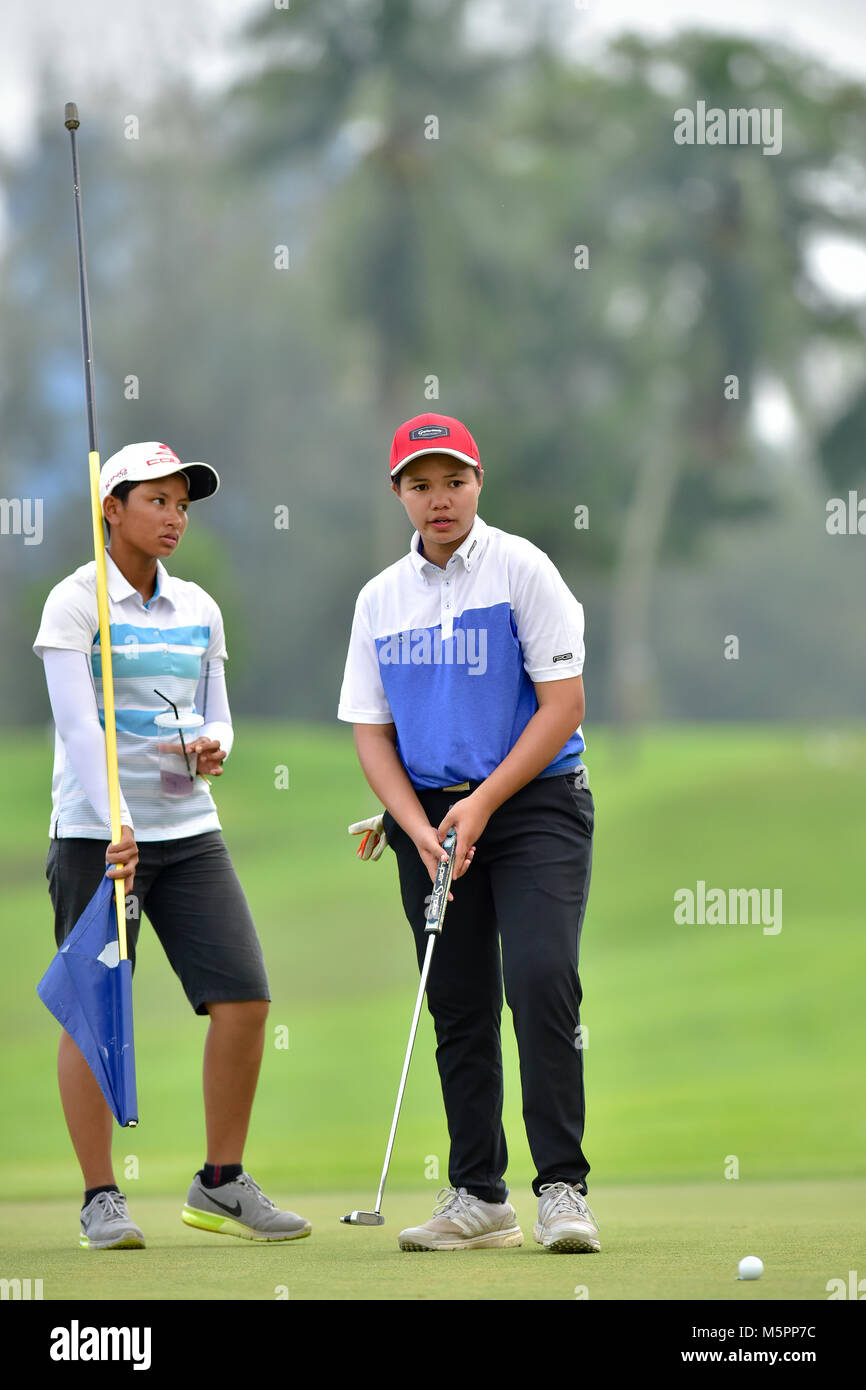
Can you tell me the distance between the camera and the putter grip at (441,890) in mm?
3107

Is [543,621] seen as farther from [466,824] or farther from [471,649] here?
[466,824]

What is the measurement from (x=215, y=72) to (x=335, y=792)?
6222 millimetres

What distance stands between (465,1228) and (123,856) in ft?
2.89

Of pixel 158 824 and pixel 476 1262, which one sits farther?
pixel 158 824

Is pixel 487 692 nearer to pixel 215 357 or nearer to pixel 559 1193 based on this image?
pixel 559 1193

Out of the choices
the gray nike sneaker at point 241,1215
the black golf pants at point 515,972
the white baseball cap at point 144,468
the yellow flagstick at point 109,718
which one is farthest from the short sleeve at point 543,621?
the gray nike sneaker at point 241,1215

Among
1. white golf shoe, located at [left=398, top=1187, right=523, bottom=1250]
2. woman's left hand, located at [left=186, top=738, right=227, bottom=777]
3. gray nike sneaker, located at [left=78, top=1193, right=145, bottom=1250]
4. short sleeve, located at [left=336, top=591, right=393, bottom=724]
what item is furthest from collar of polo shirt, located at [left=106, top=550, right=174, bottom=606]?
white golf shoe, located at [left=398, top=1187, right=523, bottom=1250]

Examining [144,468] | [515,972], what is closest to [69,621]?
[144,468]

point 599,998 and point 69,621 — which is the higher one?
point 69,621

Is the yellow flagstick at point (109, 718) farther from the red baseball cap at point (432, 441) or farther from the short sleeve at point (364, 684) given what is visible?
the red baseball cap at point (432, 441)

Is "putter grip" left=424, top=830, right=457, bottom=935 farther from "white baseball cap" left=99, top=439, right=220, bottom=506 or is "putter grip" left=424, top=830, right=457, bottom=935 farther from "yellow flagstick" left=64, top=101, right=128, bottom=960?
"white baseball cap" left=99, top=439, right=220, bottom=506

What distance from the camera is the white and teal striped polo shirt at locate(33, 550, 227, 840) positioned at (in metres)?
3.35

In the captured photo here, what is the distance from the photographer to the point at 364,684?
131 inches

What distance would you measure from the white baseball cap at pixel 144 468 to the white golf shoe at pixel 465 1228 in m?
1.34
